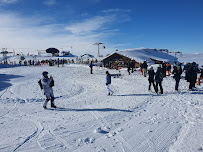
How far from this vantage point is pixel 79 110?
6422 mm

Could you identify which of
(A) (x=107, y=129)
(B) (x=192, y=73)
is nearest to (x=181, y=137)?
(A) (x=107, y=129)

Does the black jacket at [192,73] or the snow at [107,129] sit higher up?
the black jacket at [192,73]

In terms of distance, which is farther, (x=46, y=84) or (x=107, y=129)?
(x=46, y=84)

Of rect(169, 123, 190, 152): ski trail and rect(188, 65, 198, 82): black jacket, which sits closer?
rect(169, 123, 190, 152): ski trail

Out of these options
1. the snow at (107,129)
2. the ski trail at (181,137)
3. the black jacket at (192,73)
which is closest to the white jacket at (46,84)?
the snow at (107,129)

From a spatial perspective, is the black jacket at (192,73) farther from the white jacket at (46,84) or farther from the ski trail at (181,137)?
the white jacket at (46,84)

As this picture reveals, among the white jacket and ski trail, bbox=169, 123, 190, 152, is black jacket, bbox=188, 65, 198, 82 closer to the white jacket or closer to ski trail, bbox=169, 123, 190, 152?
ski trail, bbox=169, 123, 190, 152

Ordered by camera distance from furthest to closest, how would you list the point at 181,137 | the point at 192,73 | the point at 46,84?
the point at 192,73 < the point at 46,84 < the point at 181,137

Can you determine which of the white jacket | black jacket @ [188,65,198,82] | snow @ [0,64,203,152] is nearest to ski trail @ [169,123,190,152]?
snow @ [0,64,203,152]

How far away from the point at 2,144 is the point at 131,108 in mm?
4787

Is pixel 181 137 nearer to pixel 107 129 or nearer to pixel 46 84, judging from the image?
pixel 107 129

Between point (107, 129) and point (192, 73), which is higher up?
point (192, 73)

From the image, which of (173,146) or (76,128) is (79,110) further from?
(173,146)

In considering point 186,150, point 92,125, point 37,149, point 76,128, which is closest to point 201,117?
point 186,150
